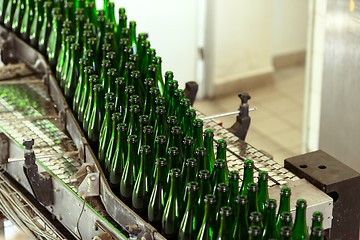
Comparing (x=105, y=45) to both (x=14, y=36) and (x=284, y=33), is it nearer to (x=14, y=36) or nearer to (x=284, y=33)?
(x=14, y=36)

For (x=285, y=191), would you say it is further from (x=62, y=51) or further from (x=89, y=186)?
(x=62, y=51)

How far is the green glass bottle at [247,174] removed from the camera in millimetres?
2646

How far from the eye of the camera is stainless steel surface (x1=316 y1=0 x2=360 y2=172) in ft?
14.6

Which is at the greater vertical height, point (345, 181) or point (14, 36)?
point (14, 36)

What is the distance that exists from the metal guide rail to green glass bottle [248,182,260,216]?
0.72 feet

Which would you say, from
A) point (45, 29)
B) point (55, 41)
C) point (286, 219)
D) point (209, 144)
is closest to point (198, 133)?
point (209, 144)

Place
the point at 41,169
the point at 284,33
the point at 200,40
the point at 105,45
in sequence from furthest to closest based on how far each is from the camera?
1. the point at 284,33
2. the point at 200,40
3. the point at 105,45
4. the point at 41,169

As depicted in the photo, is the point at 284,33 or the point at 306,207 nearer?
the point at 306,207

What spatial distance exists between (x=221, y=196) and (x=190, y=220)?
154 mm

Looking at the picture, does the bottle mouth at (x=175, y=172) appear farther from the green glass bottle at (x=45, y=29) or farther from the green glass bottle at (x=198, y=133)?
the green glass bottle at (x=45, y=29)

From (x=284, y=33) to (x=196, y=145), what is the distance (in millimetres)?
4201

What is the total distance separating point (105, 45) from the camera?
10.6 ft

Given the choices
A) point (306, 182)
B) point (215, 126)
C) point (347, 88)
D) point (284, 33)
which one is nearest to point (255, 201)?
point (306, 182)

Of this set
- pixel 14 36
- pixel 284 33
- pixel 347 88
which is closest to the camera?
pixel 14 36
